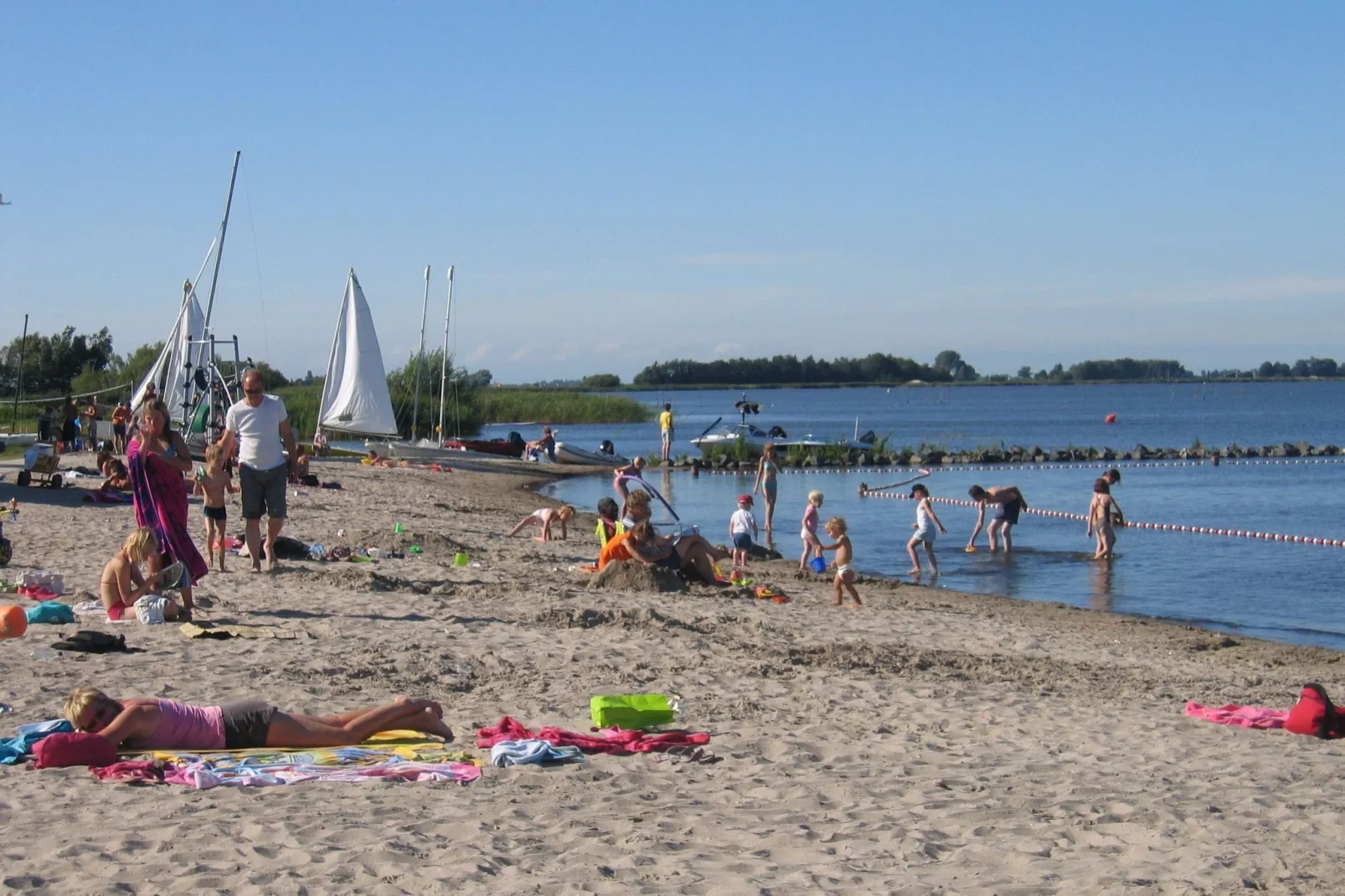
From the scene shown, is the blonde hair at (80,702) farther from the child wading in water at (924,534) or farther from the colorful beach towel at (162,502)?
the child wading in water at (924,534)

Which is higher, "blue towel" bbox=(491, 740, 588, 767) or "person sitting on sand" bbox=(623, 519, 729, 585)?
"person sitting on sand" bbox=(623, 519, 729, 585)

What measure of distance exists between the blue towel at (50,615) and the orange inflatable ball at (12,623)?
689mm

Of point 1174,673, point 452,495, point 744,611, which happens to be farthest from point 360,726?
point 452,495

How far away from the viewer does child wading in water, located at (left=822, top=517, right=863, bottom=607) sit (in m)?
14.1

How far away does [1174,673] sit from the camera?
36.8ft

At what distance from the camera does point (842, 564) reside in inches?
565

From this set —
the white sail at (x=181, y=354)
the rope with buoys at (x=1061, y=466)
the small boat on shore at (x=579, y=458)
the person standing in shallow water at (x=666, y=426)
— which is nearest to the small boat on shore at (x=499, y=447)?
the small boat on shore at (x=579, y=458)

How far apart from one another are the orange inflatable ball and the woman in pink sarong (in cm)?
126

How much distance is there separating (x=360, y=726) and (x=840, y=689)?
3449 mm

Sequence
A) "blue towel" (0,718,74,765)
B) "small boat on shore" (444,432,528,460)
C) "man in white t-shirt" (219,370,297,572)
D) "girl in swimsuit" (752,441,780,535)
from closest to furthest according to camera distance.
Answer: "blue towel" (0,718,74,765) → "man in white t-shirt" (219,370,297,572) → "girl in swimsuit" (752,441,780,535) → "small boat on shore" (444,432,528,460)

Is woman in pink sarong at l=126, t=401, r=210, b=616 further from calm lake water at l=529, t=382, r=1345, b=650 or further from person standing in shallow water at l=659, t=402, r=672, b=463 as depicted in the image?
person standing in shallow water at l=659, t=402, r=672, b=463

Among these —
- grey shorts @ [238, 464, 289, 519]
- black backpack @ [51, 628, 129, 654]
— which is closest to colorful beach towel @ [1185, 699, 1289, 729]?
black backpack @ [51, 628, 129, 654]

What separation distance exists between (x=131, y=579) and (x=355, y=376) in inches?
1108

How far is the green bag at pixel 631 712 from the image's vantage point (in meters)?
7.73
